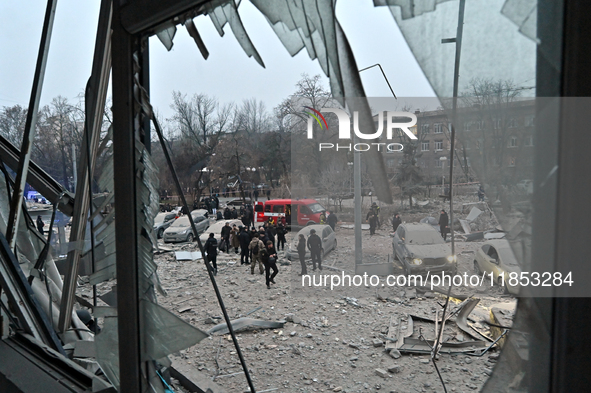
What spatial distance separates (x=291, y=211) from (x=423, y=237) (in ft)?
10.1

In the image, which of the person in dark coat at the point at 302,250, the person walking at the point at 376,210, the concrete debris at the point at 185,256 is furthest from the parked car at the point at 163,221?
the person walking at the point at 376,210

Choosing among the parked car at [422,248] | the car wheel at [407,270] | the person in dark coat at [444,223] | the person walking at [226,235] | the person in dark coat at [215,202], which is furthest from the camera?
the person in dark coat at [215,202]

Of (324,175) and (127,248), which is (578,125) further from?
(324,175)

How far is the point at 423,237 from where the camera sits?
Answer: 536 centimetres

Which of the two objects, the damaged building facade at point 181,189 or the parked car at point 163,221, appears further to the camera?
the parked car at point 163,221

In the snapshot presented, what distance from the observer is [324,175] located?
21.1ft

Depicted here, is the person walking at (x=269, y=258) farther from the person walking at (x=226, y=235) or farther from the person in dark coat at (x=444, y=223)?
the person in dark coat at (x=444, y=223)

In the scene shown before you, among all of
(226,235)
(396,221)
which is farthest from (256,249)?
(396,221)

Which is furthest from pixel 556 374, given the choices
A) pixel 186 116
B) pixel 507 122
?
pixel 186 116

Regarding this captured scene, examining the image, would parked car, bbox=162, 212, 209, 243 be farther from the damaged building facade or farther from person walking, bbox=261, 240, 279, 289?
the damaged building facade

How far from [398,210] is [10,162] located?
17.5ft

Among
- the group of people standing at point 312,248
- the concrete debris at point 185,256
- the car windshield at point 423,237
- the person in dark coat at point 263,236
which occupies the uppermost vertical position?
the car windshield at point 423,237

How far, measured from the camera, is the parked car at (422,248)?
5.22 metres

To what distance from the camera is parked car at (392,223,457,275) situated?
5223 millimetres
